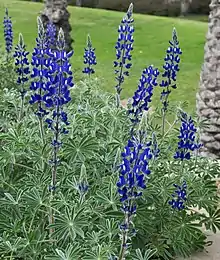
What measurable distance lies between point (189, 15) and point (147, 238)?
2201 centimetres

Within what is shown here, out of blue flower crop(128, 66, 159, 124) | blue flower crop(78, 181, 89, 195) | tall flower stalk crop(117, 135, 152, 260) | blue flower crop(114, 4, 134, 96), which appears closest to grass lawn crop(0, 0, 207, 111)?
blue flower crop(114, 4, 134, 96)

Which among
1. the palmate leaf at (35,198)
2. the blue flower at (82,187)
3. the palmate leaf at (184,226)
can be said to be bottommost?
the palmate leaf at (184,226)

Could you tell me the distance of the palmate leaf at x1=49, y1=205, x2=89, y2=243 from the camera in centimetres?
382

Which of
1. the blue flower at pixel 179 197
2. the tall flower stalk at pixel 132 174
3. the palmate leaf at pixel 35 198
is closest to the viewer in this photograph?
the tall flower stalk at pixel 132 174

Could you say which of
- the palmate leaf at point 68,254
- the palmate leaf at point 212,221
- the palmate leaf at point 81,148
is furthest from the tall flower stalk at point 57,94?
the palmate leaf at point 212,221

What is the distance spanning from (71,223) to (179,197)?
90cm

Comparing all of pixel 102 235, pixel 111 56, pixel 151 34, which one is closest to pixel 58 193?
pixel 102 235

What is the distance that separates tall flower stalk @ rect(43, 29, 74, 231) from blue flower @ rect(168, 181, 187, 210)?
0.87 metres

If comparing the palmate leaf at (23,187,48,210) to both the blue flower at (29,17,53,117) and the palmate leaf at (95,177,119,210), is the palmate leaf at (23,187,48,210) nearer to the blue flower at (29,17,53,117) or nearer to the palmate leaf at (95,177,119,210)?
the palmate leaf at (95,177,119,210)

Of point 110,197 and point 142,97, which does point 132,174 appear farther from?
point 142,97

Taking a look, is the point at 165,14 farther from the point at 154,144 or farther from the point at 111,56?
the point at 154,144

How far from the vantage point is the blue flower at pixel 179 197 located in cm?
443

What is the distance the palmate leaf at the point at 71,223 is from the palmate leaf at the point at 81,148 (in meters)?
0.47

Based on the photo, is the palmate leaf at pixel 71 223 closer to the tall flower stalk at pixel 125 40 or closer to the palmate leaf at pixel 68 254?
the palmate leaf at pixel 68 254
